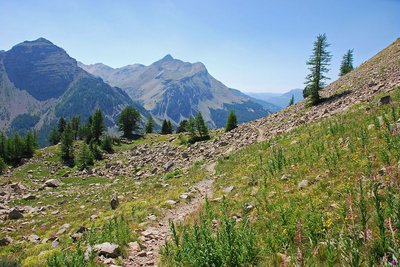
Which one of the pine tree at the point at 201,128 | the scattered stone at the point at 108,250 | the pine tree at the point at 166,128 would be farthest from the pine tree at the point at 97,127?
the scattered stone at the point at 108,250

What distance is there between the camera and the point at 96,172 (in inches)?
1841

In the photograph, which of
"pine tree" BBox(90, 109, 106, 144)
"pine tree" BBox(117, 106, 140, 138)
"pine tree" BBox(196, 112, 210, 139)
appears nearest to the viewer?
"pine tree" BBox(196, 112, 210, 139)

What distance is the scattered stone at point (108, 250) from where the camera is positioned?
328 inches

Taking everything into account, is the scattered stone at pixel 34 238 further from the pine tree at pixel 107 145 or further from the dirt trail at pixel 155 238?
the pine tree at pixel 107 145

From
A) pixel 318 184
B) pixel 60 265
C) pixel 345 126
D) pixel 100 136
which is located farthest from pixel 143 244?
pixel 100 136

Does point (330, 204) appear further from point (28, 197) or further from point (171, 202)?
point (28, 197)

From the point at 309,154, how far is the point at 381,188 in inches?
278

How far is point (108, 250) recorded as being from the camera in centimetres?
839

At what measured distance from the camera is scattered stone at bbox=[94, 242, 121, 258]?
832 cm

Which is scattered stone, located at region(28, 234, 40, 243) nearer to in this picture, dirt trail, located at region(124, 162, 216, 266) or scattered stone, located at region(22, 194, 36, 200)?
dirt trail, located at region(124, 162, 216, 266)

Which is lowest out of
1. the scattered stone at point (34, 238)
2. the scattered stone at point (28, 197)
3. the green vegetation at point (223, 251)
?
the scattered stone at point (28, 197)

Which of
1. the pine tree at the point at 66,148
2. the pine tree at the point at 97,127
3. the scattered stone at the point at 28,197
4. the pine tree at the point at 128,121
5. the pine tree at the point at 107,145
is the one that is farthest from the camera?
the pine tree at the point at 128,121

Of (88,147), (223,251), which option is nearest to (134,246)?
(223,251)

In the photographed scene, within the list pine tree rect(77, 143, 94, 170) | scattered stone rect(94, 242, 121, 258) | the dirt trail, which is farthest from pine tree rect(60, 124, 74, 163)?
scattered stone rect(94, 242, 121, 258)
